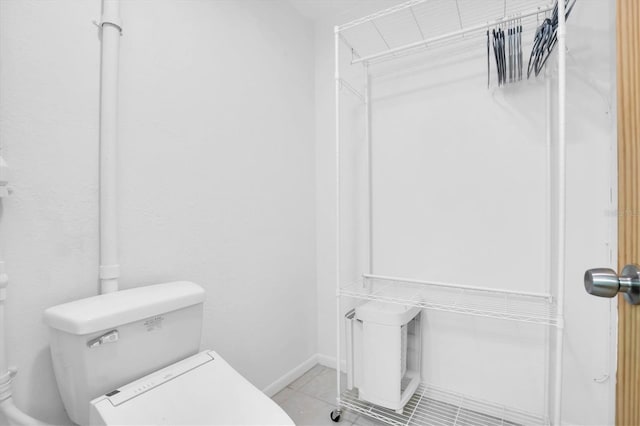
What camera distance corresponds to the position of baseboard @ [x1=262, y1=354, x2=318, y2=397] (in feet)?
5.88

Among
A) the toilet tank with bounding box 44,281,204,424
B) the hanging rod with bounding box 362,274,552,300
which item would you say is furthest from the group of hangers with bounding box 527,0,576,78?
the toilet tank with bounding box 44,281,204,424

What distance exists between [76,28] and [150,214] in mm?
662

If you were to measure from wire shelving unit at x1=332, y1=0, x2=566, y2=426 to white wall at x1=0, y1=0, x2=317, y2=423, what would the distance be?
0.41 m

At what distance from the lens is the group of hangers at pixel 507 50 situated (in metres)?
1.41

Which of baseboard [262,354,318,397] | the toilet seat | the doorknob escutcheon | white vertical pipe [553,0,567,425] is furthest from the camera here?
baseboard [262,354,318,397]

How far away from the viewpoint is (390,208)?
6.24 feet

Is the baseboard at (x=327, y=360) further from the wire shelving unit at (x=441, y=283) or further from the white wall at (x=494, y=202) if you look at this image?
the white wall at (x=494, y=202)

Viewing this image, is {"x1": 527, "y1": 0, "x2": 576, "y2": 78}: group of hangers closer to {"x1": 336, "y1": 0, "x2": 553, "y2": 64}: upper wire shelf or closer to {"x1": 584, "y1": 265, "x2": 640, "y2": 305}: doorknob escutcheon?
{"x1": 336, "y1": 0, "x2": 553, "y2": 64}: upper wire shelf

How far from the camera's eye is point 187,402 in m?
0.96

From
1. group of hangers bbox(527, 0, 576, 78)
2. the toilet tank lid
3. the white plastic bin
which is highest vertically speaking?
group of hangers bbox(527, 0, 576, 78)

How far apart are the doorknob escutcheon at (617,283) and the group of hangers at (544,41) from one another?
111cm

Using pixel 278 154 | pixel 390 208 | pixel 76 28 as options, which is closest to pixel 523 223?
pixel 390 208

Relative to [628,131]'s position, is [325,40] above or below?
above

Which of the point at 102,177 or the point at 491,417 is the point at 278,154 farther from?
the point at 491,417
